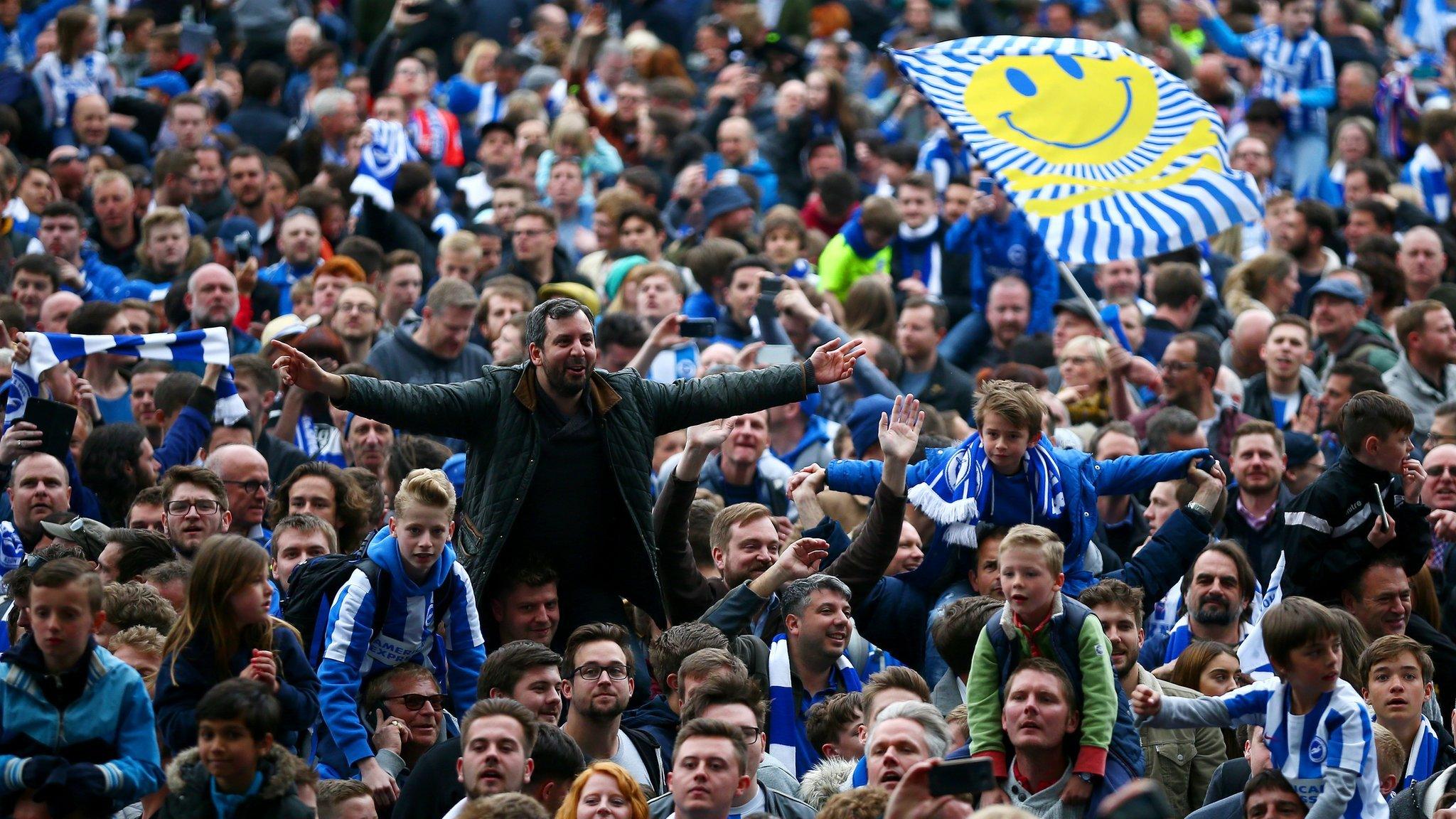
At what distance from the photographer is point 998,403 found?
29.5 feet

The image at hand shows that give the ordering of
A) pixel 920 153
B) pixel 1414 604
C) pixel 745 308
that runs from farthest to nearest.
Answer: pixel 920 153 → pixel 745 308 → pixel 1414 604

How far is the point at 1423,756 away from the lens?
8625 mm

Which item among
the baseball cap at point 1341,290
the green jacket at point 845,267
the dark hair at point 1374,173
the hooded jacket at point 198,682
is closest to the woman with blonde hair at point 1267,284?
the baseball cap at point 1341,290

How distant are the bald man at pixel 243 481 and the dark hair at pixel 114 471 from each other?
0.63 m

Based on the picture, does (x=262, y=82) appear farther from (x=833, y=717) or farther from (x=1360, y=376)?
(x=833, y=717)

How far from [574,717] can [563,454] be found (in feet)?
3.71

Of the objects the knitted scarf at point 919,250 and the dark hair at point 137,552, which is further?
the knitted scarf at point 919,250

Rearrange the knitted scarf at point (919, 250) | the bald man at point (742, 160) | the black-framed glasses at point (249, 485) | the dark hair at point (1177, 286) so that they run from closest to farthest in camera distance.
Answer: the black-framed glasses at point (249, 485) < the dark hair at point (1177, 286) < the knitted scarf at point (919, 250) < the bald man at point (742, 160)

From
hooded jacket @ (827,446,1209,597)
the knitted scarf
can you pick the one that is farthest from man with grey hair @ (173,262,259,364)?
the knitted scarf

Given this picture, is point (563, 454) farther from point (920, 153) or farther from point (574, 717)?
point (920, 153)

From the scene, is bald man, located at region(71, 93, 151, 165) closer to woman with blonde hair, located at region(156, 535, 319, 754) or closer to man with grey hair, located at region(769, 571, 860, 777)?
man with grey hair, located at region(769, 571, 860, 777)

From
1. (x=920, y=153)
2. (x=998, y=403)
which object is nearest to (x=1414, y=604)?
(x=998, y=403)

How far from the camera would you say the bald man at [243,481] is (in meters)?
9.79

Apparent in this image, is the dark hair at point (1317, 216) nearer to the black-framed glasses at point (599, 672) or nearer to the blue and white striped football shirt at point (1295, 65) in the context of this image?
the blue and white striped football shirt at point (1295, 65)
